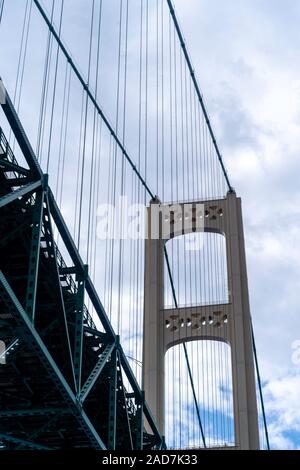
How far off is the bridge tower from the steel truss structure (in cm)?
605

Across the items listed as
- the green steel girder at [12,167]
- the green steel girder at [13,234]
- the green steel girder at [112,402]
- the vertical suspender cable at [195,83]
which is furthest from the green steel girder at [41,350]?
the vertical suspender cable at [195,83]

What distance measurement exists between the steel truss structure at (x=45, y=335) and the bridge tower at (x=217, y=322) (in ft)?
19.9

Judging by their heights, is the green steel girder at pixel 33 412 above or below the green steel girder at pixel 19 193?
below

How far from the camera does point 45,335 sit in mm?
20500

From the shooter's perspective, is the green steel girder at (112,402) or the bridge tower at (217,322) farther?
the bridge tower at (217,322)

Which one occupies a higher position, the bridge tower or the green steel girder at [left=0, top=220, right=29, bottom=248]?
the bridge tower

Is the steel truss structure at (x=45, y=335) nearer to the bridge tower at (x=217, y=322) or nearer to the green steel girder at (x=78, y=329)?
the green steel girder at (x=78, y=329)

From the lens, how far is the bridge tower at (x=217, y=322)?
3219 cm

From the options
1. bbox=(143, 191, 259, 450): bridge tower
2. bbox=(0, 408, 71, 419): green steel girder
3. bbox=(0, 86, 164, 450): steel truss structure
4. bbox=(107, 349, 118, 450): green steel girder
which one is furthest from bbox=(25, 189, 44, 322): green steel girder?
bbox=(143, 191, 259, 450): bridge tower

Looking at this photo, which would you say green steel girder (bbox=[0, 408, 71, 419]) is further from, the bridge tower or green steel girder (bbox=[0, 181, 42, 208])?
the bridge tower

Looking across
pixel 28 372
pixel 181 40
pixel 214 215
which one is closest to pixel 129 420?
pixel 28 372

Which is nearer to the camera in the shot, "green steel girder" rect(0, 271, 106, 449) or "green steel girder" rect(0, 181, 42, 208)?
"green steel girder" rect(0, 271, 106, 449)

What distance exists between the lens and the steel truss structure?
18.0 meters

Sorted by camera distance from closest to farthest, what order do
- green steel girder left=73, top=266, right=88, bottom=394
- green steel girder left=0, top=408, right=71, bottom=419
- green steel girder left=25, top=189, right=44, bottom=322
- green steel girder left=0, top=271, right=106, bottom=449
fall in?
green steel girder left=0, top=271, right=106, bottom=449, green steel girder left=25, top=189, right=44, bottom=322, green steel girder left=73, top=266, right=88, bottom=394, green steel girder left=0, top=408, right=71, bottom=419
